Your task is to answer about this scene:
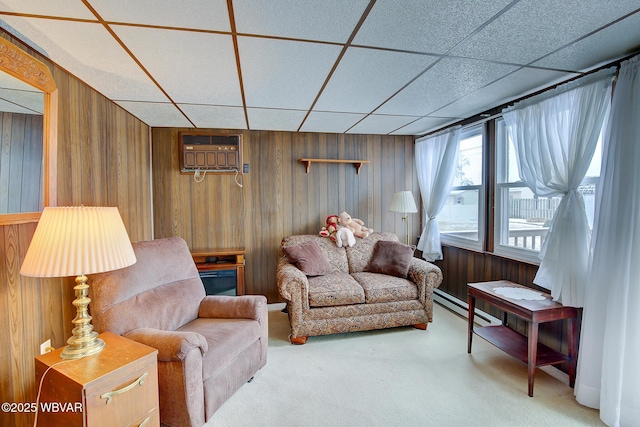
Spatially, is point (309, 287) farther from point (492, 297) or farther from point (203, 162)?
point (203, 162)

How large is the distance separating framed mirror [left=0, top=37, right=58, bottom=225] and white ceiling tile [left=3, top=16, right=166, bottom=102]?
12cm

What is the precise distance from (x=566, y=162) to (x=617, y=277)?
0.88 m

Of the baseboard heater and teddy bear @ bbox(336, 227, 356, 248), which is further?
teddy bear @ bbox(336, 227, 356, 248)

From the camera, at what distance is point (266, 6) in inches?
51.3

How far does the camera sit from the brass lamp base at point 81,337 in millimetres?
1435

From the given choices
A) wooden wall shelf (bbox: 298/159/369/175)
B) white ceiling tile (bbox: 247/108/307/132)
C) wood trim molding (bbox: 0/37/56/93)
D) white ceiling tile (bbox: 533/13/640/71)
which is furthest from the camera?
wooden wall shelf (bbox: 298/159/369/175)

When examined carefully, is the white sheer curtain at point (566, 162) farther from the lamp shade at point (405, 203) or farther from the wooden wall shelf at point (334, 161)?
the wooden wall shelf at point (334, 161)

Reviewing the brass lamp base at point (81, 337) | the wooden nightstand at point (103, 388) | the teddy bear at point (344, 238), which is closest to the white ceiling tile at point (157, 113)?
the brass lamp base at point (81, 337)

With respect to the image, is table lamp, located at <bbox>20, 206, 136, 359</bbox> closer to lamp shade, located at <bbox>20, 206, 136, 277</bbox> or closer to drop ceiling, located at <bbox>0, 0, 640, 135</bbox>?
lamp shade, located at <bbox>20, 206, 136, 277</bbox>

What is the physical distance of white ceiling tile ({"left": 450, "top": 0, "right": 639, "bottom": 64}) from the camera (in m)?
1.33

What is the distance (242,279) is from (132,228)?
1286mm

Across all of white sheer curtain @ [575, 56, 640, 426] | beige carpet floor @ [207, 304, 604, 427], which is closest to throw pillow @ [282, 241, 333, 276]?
beige carpet floor @ [207, 304, 604, 427]

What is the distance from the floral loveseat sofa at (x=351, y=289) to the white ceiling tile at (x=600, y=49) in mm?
1959

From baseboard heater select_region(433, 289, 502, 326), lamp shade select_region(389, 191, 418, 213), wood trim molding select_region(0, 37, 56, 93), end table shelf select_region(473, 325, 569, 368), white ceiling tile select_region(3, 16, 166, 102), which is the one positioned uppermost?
white ceiling tile select_region(3, 16, 166, 102)
